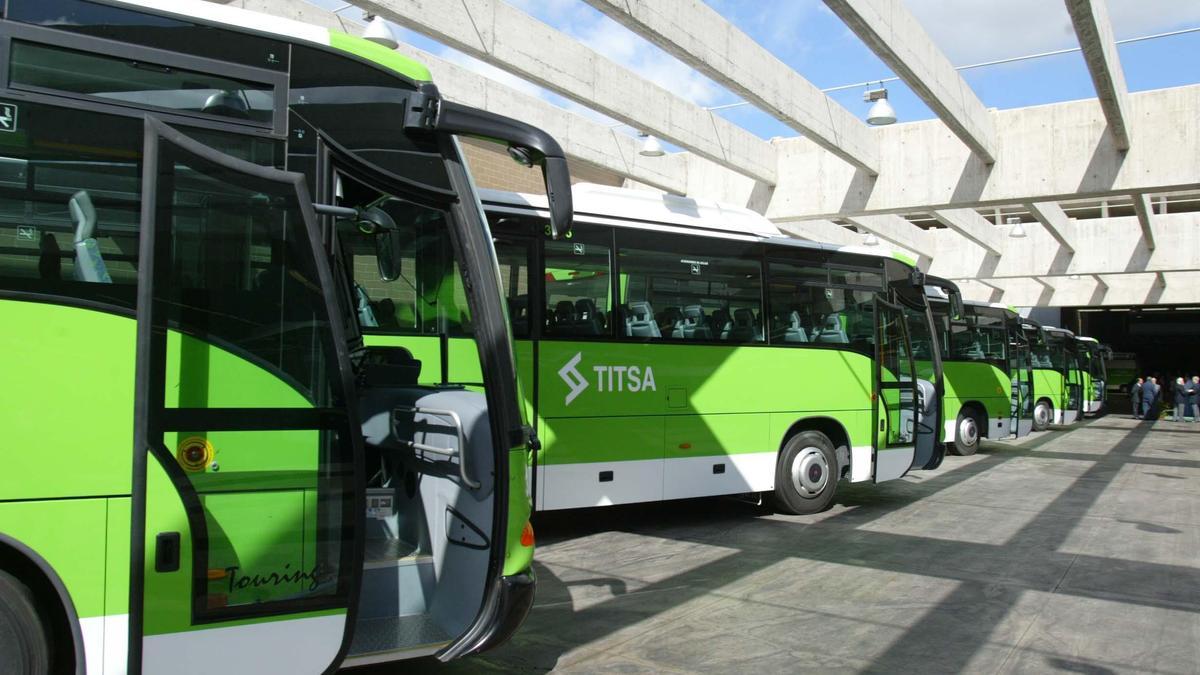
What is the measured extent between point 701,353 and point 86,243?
681 cm

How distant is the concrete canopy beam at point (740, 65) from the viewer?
9.91 m

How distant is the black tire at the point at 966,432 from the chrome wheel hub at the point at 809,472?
29.9ft

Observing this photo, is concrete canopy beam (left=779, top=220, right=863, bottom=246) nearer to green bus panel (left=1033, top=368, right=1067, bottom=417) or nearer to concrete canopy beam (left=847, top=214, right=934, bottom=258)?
concrete canopy beam (left=847, top=214, right=934, bottom=258)

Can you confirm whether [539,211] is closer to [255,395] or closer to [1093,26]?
[255,395]

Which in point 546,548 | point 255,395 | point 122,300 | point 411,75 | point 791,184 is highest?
point 791,184

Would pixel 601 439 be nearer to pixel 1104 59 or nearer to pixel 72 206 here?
pixel 72 206

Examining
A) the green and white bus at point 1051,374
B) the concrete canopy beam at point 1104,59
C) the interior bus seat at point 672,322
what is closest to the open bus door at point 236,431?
the interior bus seat at point 672,322

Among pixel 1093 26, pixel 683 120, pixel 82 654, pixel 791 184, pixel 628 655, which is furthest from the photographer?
pixel 791 184

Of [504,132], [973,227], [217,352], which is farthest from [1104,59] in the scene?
[973,227]

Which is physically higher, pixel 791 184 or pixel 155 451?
pixel 791 184

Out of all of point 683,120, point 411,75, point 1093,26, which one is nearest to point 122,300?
point 411,75

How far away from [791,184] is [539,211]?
399 inches

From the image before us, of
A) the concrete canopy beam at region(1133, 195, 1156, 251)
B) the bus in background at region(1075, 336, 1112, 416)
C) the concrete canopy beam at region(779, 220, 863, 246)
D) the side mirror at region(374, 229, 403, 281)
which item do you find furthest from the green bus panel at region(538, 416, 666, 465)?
the bus in background at region(1075, 336, 1112, 416)

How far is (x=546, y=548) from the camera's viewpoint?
8.61 m
